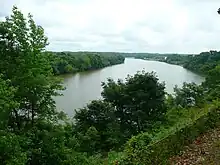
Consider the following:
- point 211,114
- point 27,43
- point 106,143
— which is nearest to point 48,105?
point 27,43

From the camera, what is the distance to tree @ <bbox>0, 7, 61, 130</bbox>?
11250 millimetres

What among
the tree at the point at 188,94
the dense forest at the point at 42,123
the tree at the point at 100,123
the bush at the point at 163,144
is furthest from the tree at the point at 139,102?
the bush at the point at 163,144

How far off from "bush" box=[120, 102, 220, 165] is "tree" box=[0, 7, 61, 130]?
204 inches

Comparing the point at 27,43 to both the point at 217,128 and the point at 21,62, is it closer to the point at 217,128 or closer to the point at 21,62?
the point at 21,62

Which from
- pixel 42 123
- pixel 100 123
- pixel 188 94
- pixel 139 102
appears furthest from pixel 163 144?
pixel 188 94

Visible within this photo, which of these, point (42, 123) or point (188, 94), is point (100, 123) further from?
point (188, 94)

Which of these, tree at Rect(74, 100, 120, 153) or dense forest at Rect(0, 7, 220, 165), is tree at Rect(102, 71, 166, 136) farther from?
dense forest at Rect(0, 7, 220, 165)

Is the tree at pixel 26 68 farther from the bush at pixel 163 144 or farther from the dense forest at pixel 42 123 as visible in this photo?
the bush at pixel 163 144

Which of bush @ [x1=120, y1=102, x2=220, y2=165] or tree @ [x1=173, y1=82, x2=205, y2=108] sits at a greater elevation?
bush @ [x1=120, y1=102, x2=220, y2=165]

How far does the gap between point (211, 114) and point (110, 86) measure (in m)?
15.3

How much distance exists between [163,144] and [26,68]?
620cm

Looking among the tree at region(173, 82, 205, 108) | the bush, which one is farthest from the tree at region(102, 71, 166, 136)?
the bush

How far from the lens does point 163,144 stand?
23.0ft

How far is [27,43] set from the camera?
11.6 m
